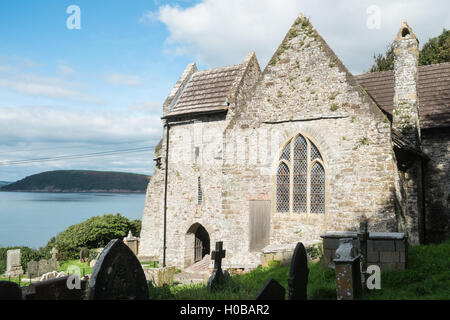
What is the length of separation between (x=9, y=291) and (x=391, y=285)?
7.58m

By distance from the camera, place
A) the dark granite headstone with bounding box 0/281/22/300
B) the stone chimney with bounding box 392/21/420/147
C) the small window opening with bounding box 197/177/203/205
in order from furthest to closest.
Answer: the small window opening with bounding box 197/177/203/205 → the stone chimney with bounding box 392/21/420/147 → the dark granite headstone with bounding box 0/281/22/300

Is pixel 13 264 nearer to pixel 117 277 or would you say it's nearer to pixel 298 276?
pixel 117 277

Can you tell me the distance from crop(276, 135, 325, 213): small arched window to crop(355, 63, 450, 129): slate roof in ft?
17.8

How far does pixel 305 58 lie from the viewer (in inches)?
579

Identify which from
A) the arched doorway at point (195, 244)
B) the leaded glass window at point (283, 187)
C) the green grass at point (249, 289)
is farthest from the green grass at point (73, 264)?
the green grass at point (249, 289)

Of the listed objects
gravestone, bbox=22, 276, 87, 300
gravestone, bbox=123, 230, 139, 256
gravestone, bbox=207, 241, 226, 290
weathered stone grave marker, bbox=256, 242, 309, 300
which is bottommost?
gravestone, bbox=123, 230, 139, 256

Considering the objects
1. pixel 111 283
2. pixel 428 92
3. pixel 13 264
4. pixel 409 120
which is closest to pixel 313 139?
pixel 409 120

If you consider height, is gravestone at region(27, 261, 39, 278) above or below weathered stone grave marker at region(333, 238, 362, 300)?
below

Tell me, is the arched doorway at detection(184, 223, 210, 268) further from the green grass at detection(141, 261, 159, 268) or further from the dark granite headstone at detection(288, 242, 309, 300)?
the dark granite headstone at detection(288, 242, 309, 300)

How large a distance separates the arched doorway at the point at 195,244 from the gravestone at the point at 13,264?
9.37 m

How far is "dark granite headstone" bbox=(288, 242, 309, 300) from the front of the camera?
664 cm

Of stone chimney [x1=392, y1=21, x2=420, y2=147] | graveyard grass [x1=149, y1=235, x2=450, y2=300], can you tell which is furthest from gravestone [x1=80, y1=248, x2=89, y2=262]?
stone chimney [x1=392, y1=21, x2=420, y2=147]
